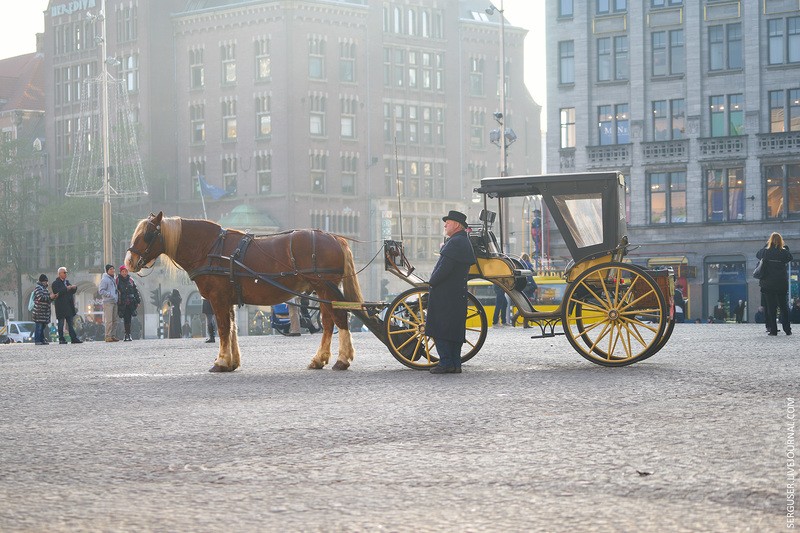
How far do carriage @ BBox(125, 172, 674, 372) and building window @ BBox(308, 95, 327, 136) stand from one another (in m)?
68.1

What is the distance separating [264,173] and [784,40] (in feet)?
117

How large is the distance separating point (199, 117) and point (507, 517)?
8377 cm

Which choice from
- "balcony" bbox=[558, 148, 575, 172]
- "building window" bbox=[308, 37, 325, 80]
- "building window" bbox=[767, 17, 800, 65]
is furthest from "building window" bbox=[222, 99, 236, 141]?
"building window" bbox=[767, 17, 800, 65]

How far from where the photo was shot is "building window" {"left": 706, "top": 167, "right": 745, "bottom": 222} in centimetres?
5962

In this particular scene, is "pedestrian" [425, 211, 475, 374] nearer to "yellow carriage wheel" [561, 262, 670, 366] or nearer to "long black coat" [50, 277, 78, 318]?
"yellow carriage wheel" [561, 262, 670, 366]

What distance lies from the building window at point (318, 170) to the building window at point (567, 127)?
2485cm

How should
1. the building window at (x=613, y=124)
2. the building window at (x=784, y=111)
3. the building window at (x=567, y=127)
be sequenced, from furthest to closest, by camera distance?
1. the building window at (x=567, y=127)
2. the building window at (x=613, y=124)
3. the building window at (x=784, y=111)

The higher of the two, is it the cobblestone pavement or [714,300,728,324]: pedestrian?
the cobblestone pavement

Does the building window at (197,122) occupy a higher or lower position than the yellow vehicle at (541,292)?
higher

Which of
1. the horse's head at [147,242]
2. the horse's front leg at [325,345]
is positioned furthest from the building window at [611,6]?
the horse's front leg at [325,345]

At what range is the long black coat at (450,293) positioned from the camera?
14.5 metres

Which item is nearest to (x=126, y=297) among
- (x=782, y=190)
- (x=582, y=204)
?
(x=582, y=204)

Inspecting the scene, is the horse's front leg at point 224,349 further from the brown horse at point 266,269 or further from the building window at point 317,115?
the building window at point 317,115

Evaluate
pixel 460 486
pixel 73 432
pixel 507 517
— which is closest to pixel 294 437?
pixel 73 432
